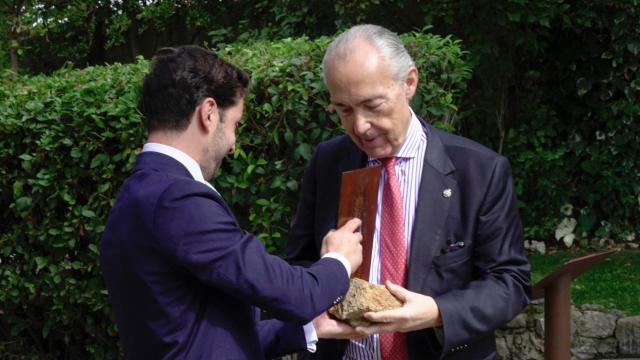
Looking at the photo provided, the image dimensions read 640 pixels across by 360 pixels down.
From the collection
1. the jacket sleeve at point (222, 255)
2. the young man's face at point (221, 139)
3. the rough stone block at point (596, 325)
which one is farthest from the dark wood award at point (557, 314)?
the rough stone block at point (596, 325)

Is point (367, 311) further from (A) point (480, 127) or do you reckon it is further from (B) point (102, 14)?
(B) point (102, 14)

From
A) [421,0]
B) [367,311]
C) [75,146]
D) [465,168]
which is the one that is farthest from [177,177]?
[421,0]

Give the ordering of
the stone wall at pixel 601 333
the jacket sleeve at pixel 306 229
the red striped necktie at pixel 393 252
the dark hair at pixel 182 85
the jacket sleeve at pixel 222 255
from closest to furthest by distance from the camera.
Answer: the jacket sleeve at pixel 222 255 < the dark hair at pixel 182 85 < the red striped necktie at pixel 393 252 < the jacket sleeve at pixel 306 229 < the stone wall at pixel 601 333

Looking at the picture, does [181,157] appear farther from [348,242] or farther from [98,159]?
[98,159]

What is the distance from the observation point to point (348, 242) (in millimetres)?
2611

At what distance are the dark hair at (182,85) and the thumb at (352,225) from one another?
533 mm

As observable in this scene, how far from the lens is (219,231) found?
88.4 inches

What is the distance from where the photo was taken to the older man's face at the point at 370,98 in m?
2.66

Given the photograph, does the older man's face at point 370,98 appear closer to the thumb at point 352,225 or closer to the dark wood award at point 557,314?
the thumb at point 352,225

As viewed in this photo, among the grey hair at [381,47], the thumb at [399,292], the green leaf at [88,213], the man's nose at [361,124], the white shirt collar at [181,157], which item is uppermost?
the grey hair at [381,47]

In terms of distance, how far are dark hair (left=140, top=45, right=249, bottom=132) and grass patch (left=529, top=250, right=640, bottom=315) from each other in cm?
463

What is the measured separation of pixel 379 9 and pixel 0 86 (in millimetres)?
3770

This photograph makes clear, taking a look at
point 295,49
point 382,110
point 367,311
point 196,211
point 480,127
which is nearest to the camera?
point 196,211

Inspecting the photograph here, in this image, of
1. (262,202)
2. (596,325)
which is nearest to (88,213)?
(262,202)
